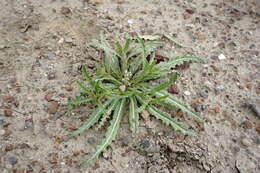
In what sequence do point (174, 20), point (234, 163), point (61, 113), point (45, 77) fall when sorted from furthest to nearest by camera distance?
point (174, 20) < point (45, 77) < point (61, 113) < point (234, 163)

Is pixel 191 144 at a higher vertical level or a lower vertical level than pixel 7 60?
lower

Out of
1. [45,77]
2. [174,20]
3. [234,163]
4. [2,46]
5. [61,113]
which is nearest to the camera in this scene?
[234,163]

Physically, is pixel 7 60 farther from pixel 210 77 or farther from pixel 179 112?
pixel 210 77

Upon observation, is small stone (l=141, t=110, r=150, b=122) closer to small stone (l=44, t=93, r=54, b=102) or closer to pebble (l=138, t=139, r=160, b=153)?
pebble (l=138, t=139, r=160, b=153)

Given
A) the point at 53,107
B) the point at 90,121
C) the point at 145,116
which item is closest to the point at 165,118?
the point at 145,116

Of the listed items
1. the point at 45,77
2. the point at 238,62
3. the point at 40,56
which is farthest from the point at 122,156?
the point at 238,62

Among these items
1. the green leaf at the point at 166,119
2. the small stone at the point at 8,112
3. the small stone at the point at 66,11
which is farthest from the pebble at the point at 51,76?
the green leaf at the point at 166,119
